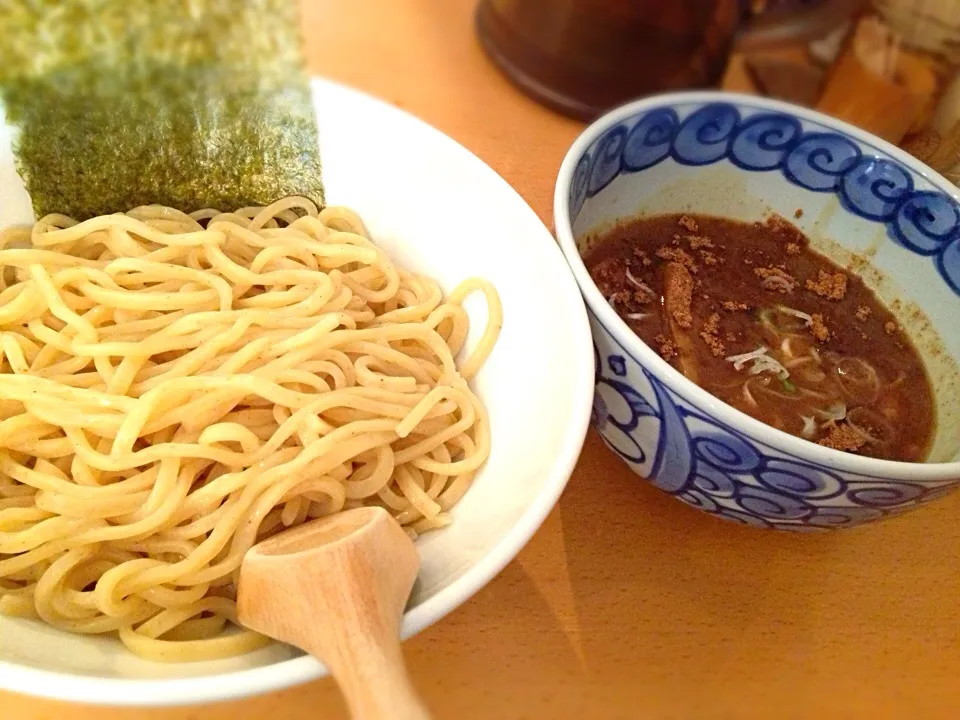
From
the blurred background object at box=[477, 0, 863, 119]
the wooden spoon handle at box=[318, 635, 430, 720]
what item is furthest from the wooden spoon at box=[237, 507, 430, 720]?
the blurred background object at box=[477, 0, 863, 119]

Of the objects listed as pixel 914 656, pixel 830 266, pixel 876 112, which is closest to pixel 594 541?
pixel 914 656

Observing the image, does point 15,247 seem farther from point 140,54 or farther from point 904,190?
point 904,190

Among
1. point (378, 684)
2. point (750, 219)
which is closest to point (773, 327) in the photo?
point (750, 219)

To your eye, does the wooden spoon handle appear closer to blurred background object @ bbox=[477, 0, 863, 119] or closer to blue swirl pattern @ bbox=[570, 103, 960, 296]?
blue swirl pattern @ bbox=[570, 103, 960, 296]

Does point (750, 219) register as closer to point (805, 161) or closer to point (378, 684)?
point (805, 161)

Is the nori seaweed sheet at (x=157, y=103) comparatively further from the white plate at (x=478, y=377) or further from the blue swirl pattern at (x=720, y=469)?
the blue swirl pattern at (x=720, y=469)

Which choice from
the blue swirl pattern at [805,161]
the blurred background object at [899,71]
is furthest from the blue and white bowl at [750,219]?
the blurred background object at [899,71]
